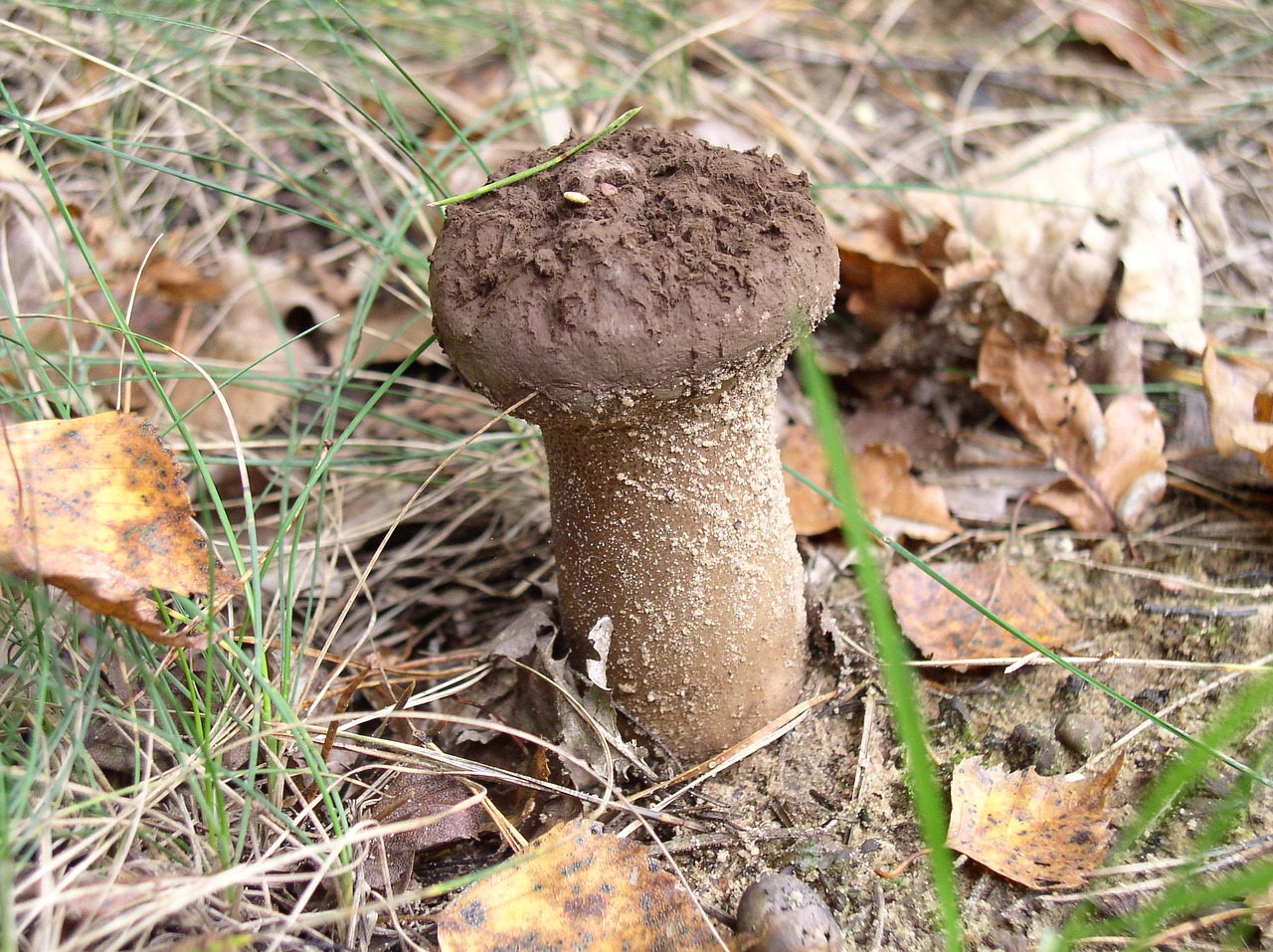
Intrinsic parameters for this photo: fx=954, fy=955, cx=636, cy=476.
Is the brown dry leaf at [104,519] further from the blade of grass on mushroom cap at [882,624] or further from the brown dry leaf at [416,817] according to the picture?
the blade of grass on mushroom cap at [882,624]

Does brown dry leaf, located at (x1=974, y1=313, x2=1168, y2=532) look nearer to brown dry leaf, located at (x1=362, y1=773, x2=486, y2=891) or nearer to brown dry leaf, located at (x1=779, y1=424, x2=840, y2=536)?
brown dry leaf, located at (x1=779, y1=424, x2=840, y2=536)

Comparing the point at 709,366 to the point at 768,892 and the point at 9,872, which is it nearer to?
the point at 768,892

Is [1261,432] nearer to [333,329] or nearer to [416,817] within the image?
[416,817]

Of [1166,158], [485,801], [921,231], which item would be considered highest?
[1166,158]

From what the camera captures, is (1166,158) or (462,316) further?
(1166,158)

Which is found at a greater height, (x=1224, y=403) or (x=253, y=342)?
(x=1224, y=403)

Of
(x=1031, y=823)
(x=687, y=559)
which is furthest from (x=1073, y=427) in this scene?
(x=687, y=559)

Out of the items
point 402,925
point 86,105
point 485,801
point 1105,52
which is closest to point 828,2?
Answer: point 1105,52
